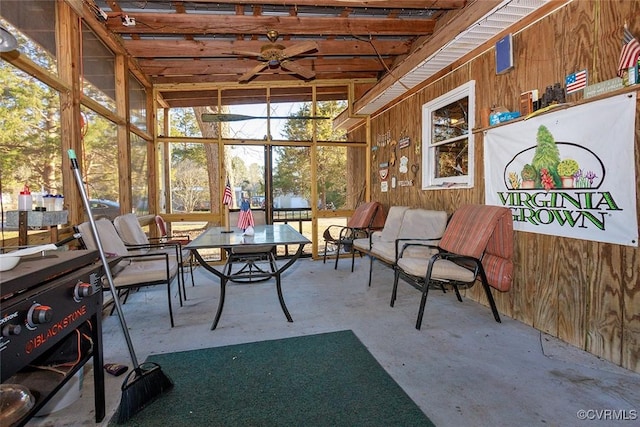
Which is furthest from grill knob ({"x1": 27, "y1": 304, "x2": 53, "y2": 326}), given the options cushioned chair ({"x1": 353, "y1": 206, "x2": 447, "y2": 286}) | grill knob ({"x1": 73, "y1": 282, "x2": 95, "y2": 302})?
cushioned chair ({"x1": 353, "y1": 206, "x2": 447, "y2": 286})

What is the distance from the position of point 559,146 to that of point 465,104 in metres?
1.41

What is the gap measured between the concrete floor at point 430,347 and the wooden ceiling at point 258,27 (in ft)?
8.19

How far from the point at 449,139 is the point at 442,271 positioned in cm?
180

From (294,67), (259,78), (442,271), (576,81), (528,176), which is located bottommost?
(442,271)

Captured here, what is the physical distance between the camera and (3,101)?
2002 millimetres

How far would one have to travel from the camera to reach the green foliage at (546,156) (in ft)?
7.74

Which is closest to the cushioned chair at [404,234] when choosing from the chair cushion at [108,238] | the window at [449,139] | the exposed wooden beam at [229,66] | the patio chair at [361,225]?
the patio chair at [361,225]

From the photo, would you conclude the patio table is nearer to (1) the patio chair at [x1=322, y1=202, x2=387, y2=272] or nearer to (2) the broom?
(2) the broom

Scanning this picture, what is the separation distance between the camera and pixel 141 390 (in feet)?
5.39

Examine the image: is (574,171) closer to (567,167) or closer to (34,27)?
(567,167)

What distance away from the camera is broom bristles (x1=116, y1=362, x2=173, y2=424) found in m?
1.55

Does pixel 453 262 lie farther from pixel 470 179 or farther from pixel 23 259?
pixel 23 259

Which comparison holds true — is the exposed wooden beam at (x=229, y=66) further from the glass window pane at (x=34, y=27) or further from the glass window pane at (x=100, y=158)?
the glass window pane at (x=34, y=27)

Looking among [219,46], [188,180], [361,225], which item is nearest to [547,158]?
[361,225]
